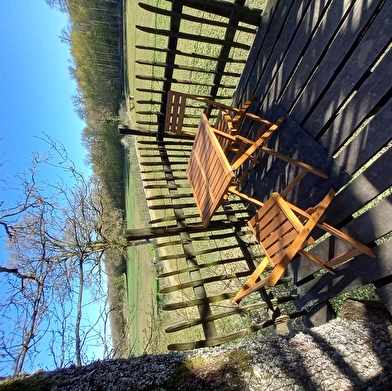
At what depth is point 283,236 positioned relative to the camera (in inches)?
93.7

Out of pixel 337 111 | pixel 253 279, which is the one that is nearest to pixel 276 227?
pixel 253 279

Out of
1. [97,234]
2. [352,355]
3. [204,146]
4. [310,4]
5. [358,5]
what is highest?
[97,234]

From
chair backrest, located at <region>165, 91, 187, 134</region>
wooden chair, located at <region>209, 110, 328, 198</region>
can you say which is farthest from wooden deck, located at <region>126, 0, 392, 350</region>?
chair backrest, located at <region>165, 91, 187, 134</region>

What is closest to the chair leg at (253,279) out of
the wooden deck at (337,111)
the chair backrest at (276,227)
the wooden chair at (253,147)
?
the chair backrest at (276,227)

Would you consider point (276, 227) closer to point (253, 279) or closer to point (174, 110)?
point (253, 279)

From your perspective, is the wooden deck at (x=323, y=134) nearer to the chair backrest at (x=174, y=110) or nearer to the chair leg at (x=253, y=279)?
the chair leg at (x=253, y=279)

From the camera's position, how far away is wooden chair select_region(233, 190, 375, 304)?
2053 millimetres

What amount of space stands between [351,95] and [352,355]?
208 centimetres

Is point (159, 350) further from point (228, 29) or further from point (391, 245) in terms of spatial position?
point (228, 29)

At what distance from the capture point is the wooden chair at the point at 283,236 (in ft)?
6.74

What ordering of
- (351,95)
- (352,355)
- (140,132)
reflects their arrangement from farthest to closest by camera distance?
(140,132), (351,95), (352,355)

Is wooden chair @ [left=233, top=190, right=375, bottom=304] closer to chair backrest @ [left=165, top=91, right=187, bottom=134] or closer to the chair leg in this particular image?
the chair leg

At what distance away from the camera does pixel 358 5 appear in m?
2.16

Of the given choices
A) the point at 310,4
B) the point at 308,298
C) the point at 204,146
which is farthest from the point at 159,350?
the point at 310,4
